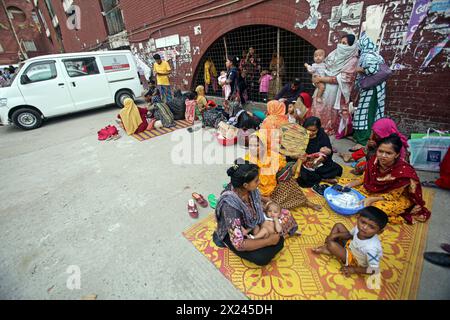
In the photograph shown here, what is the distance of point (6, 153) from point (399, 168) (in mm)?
7741

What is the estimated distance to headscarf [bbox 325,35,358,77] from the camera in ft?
11.6

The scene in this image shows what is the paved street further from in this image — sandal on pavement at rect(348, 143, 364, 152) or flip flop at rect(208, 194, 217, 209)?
sandal on pavement at rect(348, 143, 364, 152)

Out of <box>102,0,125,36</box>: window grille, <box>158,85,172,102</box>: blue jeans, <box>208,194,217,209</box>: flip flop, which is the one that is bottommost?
<box>208,194,217,209</box>: flip flop

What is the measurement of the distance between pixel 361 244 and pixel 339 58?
3379 millimetres

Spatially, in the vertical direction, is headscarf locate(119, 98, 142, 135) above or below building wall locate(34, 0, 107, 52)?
below

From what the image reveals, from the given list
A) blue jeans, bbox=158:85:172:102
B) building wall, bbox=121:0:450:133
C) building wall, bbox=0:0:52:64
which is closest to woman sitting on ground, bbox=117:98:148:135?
blue jeans, bbox=158:85:172:102

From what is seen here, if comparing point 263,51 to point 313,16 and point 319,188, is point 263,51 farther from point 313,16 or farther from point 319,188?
point 319,188

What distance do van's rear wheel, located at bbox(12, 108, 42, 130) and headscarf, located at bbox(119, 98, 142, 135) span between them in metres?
3.45

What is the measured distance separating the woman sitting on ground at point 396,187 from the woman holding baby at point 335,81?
6.55ft

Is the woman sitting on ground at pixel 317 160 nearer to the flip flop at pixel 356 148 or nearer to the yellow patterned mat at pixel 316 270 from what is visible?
the yellow patterned mat at pixel 316 270

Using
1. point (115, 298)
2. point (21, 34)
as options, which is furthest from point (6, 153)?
point (21, 34)

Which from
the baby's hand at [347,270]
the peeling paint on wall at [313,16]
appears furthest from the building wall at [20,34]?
the baby's hand at [347,270]

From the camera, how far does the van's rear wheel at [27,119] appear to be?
6215mm
